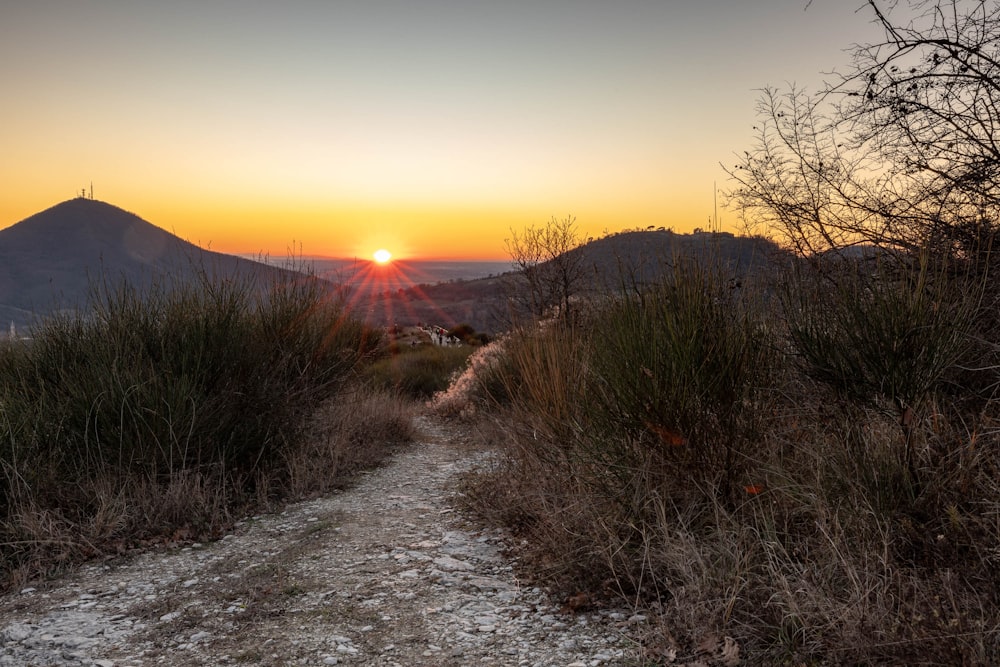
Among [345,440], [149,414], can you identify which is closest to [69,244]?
[345,440]

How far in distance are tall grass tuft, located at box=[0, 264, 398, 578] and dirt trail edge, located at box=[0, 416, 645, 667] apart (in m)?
0.54

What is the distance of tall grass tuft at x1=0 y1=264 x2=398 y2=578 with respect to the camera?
17.6ft

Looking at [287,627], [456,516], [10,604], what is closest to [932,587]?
[287,627]

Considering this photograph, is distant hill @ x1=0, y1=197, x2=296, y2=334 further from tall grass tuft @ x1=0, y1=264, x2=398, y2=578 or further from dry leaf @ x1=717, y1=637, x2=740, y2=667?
dry leaf @ x1=717, y1=637, x2=740, y2=667

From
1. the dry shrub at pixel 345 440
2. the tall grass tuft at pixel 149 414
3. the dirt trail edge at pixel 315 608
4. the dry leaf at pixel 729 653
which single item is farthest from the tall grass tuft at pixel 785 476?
the tall grass tuft at pixel 149 414

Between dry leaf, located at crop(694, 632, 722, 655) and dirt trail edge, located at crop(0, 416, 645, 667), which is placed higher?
dry leaf, located at crop(694, 632, 722, 655)

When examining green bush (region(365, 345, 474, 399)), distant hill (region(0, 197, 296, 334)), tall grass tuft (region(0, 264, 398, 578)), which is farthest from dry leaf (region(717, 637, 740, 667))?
distant hill (region(0, 197, 296, 334))

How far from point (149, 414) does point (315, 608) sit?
315 centimetres

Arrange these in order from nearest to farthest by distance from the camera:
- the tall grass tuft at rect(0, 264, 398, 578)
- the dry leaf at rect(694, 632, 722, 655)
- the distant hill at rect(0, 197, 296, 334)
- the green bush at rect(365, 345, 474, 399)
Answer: the dry leaf at rect(694, 632, 722, 655) < the tall grass tuft at rect(0, 264, 398, 578) < the green bush at rect(365, 345, 474, 399) < the distant hill at rect(0, 197, 296, 334)

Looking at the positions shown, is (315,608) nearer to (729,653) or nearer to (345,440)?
(729,653)

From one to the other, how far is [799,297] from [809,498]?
1.24 m

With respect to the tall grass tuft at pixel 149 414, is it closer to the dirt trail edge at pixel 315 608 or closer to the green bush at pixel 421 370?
the dirt trail edge at pixel 315 608

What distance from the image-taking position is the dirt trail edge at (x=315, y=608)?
11.5 feet

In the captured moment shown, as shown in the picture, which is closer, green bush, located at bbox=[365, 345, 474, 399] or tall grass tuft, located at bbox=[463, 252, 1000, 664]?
tall grass tuft, located at bbox=[463, 252, 1000, 664]
